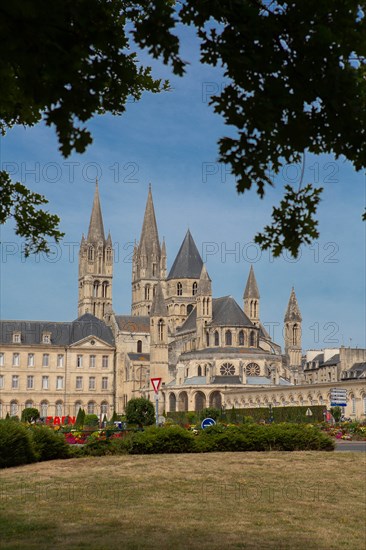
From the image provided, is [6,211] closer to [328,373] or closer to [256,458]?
[256,458]

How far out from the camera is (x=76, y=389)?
87.6m

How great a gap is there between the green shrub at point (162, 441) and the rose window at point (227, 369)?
6744cm

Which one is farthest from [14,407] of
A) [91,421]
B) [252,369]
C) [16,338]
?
[91,421]

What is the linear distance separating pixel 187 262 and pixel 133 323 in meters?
16.9

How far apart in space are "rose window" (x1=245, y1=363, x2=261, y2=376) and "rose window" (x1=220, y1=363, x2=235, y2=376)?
5.31 feet

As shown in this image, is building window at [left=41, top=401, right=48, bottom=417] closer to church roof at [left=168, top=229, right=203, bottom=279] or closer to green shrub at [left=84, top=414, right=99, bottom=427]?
green shrub at [left=84, top=414, right=99, bottom=427]

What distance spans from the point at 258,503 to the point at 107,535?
3.54m

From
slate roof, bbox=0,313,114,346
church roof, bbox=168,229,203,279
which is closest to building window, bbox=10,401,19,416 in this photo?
slate roof, bbox=0,313,114,346

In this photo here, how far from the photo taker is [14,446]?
1761 cm

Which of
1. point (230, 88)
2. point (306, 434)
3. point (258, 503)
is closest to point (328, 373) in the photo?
point (306, 434)

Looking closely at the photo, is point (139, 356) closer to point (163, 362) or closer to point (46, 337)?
point (163, 362)

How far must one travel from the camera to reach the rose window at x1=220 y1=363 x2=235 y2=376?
87.2 m

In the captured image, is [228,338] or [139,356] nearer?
[228,338]

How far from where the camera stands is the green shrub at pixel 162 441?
1944 cm
